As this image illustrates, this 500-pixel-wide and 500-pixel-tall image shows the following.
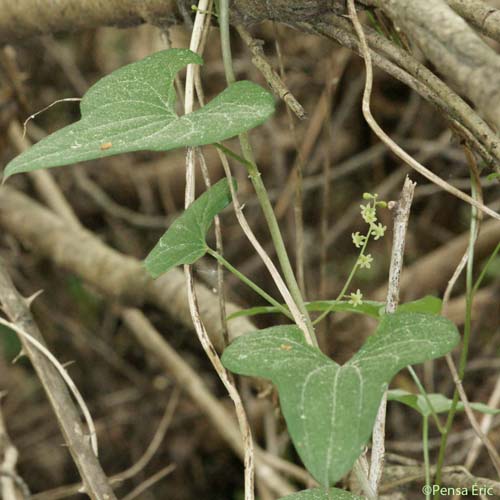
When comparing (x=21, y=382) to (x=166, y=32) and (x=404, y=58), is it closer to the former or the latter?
(x=166, y=32)

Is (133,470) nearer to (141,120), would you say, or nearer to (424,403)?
(424,403)

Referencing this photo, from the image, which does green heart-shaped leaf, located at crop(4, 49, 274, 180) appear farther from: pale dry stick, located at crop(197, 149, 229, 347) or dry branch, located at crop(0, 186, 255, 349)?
dry branch, located at crop(0, 186, 255, 349)

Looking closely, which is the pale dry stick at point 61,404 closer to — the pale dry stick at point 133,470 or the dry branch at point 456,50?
the pale dry stick at point 133,470

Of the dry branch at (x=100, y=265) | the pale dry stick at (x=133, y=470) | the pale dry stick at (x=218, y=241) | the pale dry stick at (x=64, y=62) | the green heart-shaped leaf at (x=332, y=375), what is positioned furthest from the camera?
the pale dry stick at (x=64, y=62)

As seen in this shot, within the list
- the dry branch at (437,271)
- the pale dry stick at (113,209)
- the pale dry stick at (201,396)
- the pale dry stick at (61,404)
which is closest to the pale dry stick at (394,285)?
the pale dry stick at (61,404)

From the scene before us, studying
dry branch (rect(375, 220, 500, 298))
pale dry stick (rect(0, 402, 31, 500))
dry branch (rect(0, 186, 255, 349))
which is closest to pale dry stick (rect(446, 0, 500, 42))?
dry branch (rect(0, 186, 255, 349))

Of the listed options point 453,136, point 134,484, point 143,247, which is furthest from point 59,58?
point 453,136
